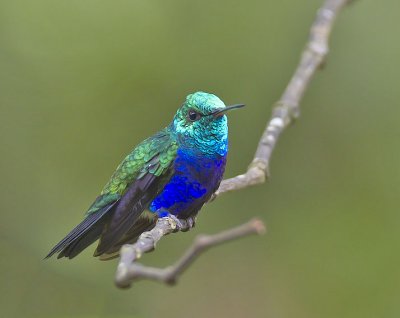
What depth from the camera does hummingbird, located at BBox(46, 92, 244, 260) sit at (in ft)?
11.7

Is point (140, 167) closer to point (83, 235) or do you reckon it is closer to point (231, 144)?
point (83, 235)

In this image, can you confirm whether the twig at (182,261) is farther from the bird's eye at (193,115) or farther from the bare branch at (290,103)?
the bird's eye at (193,115)

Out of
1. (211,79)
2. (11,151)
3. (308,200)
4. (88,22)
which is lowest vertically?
(308,200)

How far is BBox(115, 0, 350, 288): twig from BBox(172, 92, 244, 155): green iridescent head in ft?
0.72

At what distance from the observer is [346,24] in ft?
19.8

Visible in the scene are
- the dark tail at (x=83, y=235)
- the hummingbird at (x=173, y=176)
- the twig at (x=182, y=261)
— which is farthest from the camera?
the hummingbird at (x=173, y=176)

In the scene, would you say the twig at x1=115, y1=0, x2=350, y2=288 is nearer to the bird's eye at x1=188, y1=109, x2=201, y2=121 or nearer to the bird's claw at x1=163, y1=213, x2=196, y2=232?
the bird's claw at x1=163, y1=213, x2=196, y2=232

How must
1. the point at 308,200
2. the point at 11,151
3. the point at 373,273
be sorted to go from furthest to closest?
the point at 11,151 < the point at 308,200 < the point at 373,273

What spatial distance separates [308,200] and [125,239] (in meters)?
2.47

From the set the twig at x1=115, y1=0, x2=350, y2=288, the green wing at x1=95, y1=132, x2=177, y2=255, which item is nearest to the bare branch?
the twig at x1=115, y1=0, x2=350, y2=288

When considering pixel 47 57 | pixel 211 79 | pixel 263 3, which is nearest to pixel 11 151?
pixel 47 57

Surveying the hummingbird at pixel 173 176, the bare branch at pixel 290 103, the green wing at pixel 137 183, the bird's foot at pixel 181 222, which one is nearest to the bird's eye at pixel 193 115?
the hummingbird at pixel 173 176

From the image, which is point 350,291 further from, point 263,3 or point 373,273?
point 263,3

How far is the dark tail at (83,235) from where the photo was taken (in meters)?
3.34
